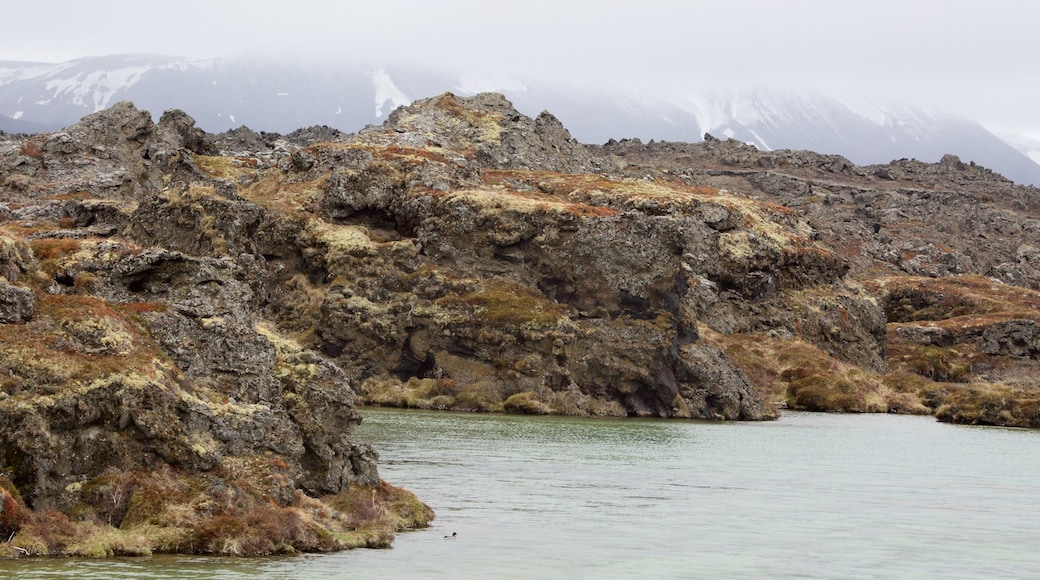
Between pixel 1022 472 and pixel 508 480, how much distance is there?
28.1 metres

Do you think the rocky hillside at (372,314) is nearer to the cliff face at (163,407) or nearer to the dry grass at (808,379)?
the cliff face at (163,407)

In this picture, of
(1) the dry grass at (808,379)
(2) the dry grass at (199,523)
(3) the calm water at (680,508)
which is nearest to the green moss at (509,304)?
(3) the calm water at (680,508)

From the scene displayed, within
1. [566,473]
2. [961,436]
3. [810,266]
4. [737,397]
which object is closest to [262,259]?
[737,397]

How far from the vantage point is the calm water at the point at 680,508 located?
29.5 metres

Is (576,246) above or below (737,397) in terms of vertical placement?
above

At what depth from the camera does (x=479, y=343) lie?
91.6m

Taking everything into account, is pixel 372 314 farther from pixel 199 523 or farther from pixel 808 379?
pixel 199 523

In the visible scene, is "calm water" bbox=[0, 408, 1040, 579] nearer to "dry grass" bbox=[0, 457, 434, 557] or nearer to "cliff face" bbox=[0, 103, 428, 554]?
"dry grass" bbox=[0, 457, 434, 557]

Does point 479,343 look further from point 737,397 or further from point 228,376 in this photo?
point 228,376

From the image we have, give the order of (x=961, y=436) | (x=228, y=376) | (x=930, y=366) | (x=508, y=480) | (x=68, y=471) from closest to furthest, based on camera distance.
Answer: (x=68, y=471) < (x=228, y=376) < (x=508, y=480) < (x=961, y=436) < (x=930, y=366)

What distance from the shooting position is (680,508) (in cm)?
4166

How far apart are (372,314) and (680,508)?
183 ft

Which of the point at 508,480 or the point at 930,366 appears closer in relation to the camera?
the point at 508,480

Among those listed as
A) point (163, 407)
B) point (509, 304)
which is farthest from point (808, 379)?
point (163, 407)
